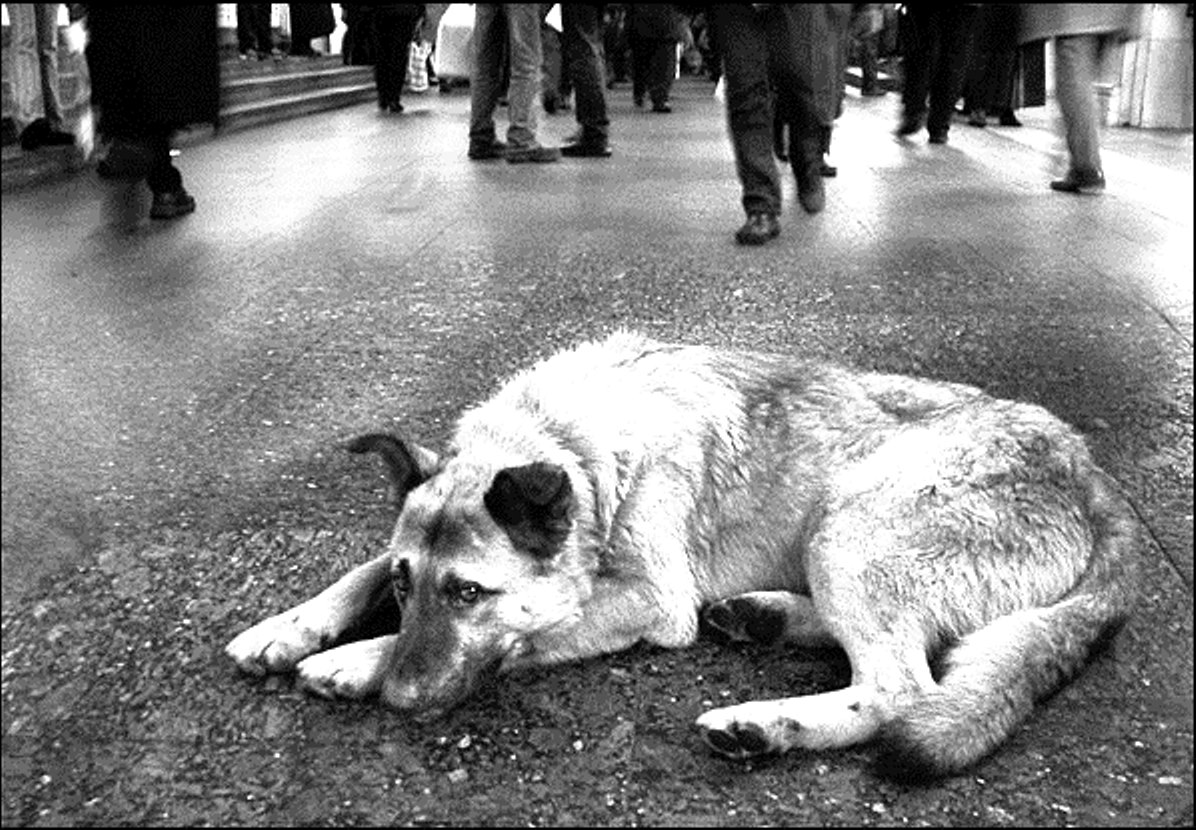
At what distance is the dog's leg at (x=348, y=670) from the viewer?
288 cm

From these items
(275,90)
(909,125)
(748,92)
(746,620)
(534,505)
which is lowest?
(746,620)

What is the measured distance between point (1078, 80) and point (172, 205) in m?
2.58

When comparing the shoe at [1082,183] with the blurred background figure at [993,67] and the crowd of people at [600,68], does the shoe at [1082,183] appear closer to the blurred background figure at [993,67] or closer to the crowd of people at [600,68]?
the crowd of people at [600,68]

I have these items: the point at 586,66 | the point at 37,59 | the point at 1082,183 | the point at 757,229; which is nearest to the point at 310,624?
the point at 37,59

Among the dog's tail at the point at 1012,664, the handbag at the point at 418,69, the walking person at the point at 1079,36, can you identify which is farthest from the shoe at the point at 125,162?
the handbag at the point at 418,69

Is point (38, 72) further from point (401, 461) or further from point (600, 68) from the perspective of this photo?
point (600, 68)

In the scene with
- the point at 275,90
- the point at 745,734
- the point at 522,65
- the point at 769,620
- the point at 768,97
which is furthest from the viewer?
the point at 522,65

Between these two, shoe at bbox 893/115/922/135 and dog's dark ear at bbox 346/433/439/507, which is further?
shoe at bbox 893/115/922/135

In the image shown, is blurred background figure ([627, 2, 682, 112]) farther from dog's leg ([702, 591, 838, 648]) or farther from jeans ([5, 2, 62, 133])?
dog's leg ([702, 591, 838, 648])

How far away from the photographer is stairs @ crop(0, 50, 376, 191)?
6.84 ft


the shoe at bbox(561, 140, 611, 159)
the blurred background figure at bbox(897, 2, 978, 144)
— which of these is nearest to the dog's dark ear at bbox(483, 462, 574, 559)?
the blurred background figure at bbox(897, 2, 978, 144)

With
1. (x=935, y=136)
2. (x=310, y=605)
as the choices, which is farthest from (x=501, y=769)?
(x=935, y=136)

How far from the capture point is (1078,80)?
390 cm

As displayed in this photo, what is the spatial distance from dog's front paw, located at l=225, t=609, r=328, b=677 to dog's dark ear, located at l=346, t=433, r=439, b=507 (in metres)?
0.38
